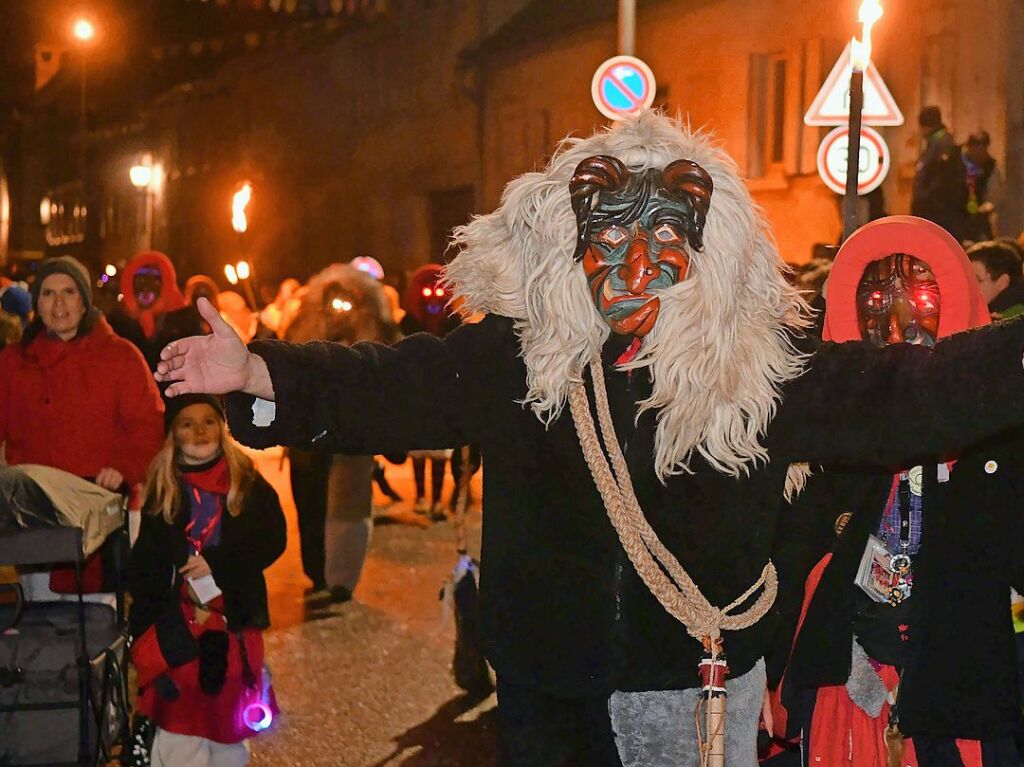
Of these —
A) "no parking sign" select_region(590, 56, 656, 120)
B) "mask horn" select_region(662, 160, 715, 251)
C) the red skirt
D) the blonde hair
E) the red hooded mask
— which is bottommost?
the red skirt

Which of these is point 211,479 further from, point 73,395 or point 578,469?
point 578,469

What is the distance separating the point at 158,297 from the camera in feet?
32.8

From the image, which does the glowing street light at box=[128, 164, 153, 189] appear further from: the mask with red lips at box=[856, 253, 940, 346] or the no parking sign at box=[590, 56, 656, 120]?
the mask with red lips at box=[856, 253, 940, 346]

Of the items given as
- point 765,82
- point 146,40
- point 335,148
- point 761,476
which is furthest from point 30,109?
point 761,476

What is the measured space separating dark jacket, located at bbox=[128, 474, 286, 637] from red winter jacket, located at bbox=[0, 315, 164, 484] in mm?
1248

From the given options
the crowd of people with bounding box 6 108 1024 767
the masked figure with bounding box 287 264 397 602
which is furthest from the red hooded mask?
the crowd of people with bounding box 6 108 1024 767

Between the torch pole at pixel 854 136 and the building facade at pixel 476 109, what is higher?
the building facade at pixel 476 109

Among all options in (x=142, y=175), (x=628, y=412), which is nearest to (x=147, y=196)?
(x=142, y=175)

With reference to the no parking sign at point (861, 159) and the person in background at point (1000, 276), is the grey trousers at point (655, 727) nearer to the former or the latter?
the person in background at point (1000, 276)

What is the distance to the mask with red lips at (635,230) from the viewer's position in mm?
3027

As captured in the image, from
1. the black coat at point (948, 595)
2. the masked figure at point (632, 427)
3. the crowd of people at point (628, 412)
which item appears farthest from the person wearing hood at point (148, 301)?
the masked figure at point (632, 427)

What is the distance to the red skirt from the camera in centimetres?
502

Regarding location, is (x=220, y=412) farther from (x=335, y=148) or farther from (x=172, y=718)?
(x=335, y=148)

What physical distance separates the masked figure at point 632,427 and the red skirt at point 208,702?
2270 mm
